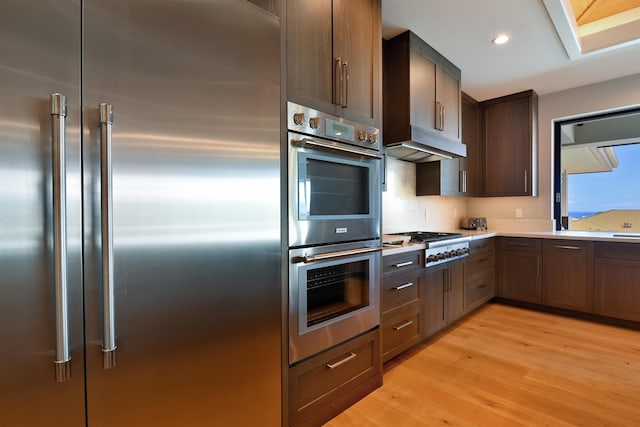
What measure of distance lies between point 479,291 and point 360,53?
2.86 m

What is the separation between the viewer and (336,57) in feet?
5.55

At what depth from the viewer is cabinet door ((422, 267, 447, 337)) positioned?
8.41 feet

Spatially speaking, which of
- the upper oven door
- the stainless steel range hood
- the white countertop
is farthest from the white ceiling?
the white countertop

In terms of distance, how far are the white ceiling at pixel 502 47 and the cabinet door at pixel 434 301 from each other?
191 cm

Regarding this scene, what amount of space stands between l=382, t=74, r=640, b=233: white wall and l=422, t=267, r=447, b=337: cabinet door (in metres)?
0.67

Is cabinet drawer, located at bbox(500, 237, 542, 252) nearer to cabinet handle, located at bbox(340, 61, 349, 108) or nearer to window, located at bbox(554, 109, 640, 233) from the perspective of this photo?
window, located at bbox(554, 109, 640, 233)

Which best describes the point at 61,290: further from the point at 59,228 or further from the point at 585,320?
the point at 585,320

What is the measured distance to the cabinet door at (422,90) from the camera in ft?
8.32

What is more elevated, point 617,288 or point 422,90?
point 422,90

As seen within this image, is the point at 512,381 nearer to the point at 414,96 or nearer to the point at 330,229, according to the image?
the point at 330,229

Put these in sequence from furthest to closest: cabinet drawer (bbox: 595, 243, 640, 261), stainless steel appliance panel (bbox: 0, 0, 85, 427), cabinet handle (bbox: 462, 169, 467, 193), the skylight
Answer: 1. cabinet handle (bbox: 462, 169, 467, 193)
2. cabinet drawer (bbox: 595, 243, 640, 261)
3. the skylight
4. stainless steel appliance panel (bbox: 0, 0, 85, 427)

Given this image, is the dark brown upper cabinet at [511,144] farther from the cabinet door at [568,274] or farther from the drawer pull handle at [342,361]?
the drawer pull handle at [342,361]

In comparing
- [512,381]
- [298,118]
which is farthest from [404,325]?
[298,118]

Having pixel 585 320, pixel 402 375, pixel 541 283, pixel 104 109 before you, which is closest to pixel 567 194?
pixel 541 283
